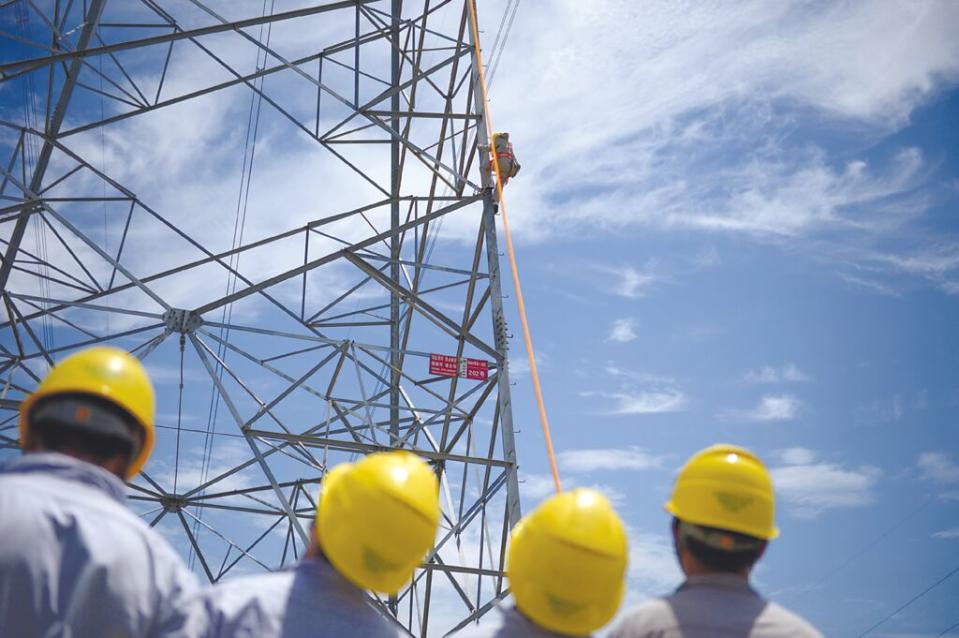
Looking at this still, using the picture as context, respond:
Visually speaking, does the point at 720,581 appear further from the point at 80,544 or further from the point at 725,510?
the point at 80,544

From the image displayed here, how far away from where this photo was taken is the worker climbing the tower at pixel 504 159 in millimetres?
9781

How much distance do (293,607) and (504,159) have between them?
326 inches

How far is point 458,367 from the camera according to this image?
9.70 m

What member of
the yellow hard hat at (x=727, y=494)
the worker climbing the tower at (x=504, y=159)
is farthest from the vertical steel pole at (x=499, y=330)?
the yellow hard hat at (x=727, y=494)

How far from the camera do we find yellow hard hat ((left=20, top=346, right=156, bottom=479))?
6.86 ft

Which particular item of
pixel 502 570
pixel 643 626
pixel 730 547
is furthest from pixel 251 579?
pixel 502 570

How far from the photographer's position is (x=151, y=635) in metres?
1.97

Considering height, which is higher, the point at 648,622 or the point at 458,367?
the point at 458,367

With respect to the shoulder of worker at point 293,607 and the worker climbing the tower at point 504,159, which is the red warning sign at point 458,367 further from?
the shoulder of worker at point 293,607

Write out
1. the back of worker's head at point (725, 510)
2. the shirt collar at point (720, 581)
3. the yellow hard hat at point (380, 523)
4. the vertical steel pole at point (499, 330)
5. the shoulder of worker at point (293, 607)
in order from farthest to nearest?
the vertical steel pole at point (499, 330), the back of worker's head at point (725, 510), the shirt collar at point (720, 581), the yellow hard hat at point (380, 523), the shoulder of worker at point (293, 607)

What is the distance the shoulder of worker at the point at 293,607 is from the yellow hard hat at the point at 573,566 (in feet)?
1.43

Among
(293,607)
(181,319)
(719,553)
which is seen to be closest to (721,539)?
(719,553)

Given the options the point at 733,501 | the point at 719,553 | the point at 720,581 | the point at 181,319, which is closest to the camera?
the point at 720,581

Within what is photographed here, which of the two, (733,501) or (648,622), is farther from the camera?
(733,501)
